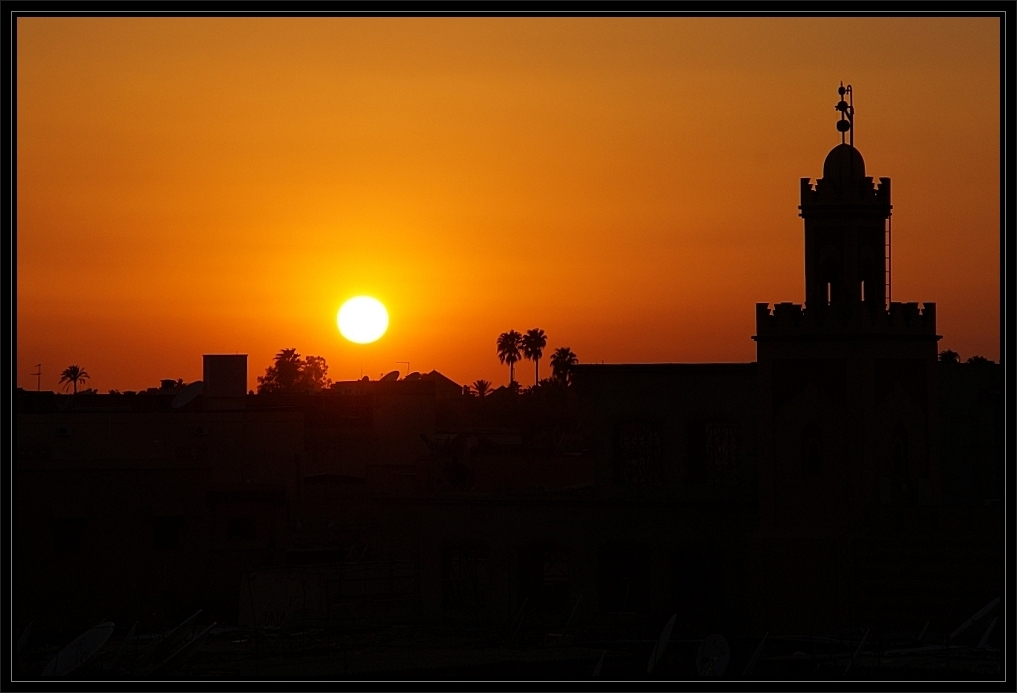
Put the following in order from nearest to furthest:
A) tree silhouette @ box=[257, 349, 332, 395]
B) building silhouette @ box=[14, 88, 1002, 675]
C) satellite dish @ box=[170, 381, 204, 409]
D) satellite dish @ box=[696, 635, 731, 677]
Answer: satellite dish @ box=[696, 635, 731, 677] < building silhouette @ box=[14, 88, 1002, 675] < satellite dish @ box=[170, 381, 204, 409] < tree silhouette @ box=[257, 349, 332, 395]

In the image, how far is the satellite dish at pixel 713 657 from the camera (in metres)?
40.4

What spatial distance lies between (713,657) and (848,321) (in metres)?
10.0

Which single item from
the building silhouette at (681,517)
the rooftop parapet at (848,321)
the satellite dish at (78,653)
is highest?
the rooftop parapet at (848,321)

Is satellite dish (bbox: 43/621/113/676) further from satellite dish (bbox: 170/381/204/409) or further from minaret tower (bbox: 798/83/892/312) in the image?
satellite dish (bbox: 170/381/204/409)

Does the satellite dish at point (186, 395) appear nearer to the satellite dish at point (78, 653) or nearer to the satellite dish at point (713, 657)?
the satellite dish at point (78, 653)

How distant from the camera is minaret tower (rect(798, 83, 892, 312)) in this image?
46.7 metres

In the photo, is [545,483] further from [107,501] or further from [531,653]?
[531,653]

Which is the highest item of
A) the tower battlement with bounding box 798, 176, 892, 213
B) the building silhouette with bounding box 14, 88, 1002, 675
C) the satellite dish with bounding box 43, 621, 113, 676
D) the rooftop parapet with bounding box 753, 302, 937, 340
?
the tower battlement with bounding box 798, 176, 892, 213

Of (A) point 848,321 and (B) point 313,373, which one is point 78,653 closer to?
(A) point 848,321

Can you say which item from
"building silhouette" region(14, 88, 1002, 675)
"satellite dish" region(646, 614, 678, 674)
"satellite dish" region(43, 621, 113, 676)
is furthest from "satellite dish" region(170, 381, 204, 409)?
"satellite dish" region(646, 614, 678, 674)

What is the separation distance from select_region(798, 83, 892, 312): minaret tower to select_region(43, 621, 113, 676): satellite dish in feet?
63.0

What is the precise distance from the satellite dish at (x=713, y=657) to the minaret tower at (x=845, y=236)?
970 cm

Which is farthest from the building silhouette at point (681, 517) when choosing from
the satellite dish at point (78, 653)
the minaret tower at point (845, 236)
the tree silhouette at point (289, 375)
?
the tree silhouette at point (289, 375)

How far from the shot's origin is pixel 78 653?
139 ft
